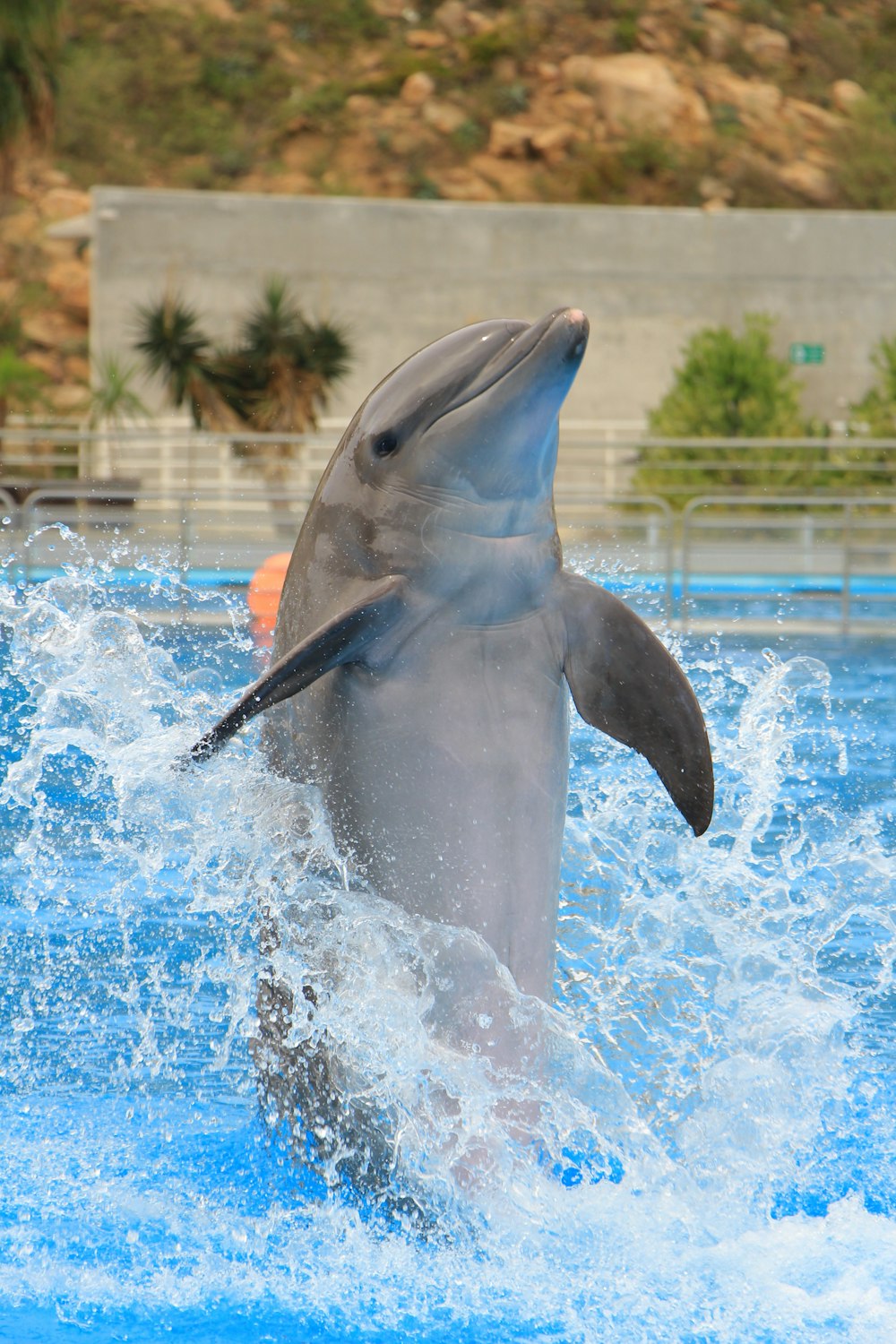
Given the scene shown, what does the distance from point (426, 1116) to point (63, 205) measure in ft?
121

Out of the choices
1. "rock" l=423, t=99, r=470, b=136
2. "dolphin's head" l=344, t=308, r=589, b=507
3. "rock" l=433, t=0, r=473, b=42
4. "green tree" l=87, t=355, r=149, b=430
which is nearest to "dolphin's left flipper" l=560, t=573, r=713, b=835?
"dolphin's head" l=344, t=308, r=589, b=507

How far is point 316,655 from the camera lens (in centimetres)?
285

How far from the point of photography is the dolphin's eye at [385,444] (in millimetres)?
3012

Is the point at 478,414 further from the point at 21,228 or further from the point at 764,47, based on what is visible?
the point at 764,47

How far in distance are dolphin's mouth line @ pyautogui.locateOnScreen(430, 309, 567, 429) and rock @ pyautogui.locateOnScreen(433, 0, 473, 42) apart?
42.9 m

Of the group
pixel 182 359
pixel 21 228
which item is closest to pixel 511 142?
pixel 21 228

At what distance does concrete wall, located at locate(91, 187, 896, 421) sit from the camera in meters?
23.0

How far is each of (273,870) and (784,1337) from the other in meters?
1.32

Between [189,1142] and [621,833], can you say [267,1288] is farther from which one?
[621,833]

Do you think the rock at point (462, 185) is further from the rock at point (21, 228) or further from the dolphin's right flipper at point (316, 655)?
the dolphin's right flipper at point (316, 655)

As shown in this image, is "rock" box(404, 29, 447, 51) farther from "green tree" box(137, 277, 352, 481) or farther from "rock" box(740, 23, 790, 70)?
"green tree" box(137, 277, 352, 481)

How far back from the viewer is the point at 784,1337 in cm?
284

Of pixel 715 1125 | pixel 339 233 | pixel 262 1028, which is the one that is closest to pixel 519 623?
pixel 262 1028

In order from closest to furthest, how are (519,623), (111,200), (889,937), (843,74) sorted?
1. (519,623)
2. (889,937)
3. (111,200)
4. (843,74)
